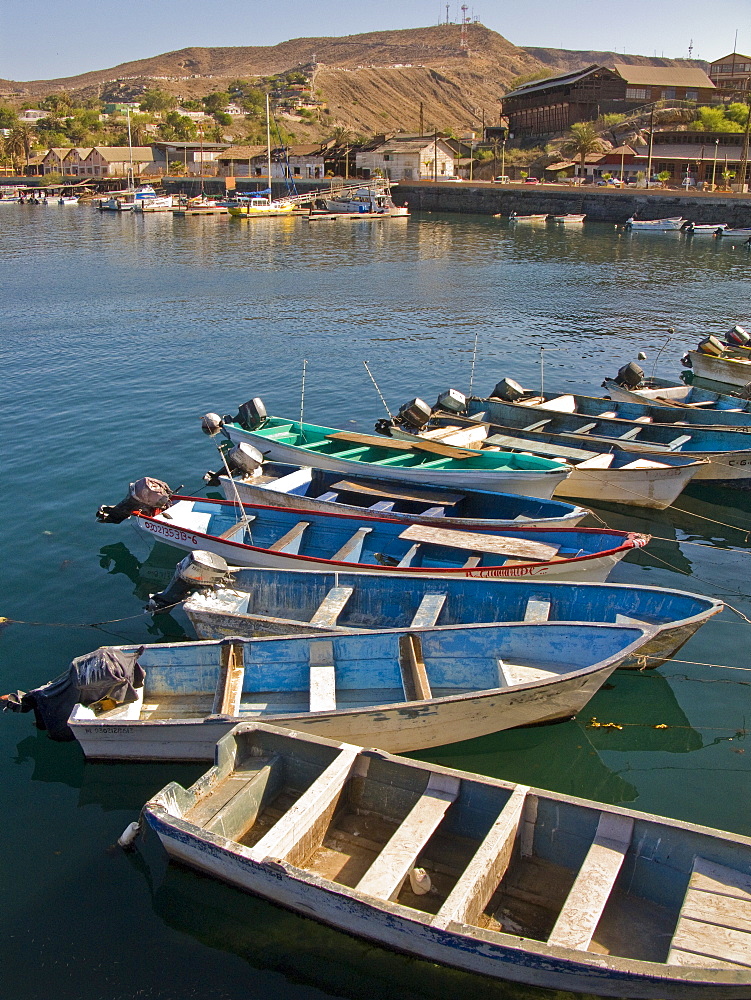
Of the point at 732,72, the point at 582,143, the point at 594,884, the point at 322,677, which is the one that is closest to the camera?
the point at 594,884

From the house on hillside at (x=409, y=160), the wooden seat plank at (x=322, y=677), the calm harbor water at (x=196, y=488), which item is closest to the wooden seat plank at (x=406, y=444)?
the calm harbor water at (x=196, y=488)

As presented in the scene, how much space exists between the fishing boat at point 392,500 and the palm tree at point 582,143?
10173 cm

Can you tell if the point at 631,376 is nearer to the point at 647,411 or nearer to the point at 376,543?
the point at 647,411

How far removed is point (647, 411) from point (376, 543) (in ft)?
34.0

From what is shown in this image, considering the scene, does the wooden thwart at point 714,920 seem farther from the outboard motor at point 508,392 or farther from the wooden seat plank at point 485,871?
the outboard motor at point 508,392

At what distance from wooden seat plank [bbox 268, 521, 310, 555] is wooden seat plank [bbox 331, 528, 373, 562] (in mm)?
745

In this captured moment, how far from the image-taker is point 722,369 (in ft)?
84.1

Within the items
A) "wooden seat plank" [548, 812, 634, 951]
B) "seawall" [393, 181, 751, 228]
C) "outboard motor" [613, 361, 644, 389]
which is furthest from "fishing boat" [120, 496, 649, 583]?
"seawall" [393, 181, 751, 228]

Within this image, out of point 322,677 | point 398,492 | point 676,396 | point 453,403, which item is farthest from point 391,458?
point 676,396

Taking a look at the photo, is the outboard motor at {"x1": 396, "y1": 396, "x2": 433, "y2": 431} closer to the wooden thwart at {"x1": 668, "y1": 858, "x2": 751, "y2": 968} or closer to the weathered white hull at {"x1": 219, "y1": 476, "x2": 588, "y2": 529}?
the weathered white hull at {"x1": 219, "y1": 476, "x2": 588, "y2": 529}

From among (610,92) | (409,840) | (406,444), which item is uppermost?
(610,92)

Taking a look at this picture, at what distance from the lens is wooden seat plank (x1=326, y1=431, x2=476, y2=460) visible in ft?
57.0

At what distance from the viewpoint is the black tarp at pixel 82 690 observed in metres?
10.2

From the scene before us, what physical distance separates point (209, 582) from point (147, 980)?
590cm
